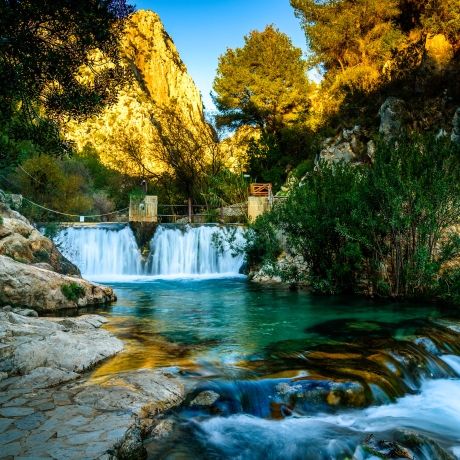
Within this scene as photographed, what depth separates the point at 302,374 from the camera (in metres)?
6.02

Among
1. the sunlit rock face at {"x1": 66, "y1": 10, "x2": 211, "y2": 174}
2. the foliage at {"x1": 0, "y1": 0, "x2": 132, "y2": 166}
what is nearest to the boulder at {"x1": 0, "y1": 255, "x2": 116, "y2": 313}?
the foliage at {"x1": 0, "y1": 0, "x2": 132, "y2": 166}

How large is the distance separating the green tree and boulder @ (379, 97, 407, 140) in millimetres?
10487

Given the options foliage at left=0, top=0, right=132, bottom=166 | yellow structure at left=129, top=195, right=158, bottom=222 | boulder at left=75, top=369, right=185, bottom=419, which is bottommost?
boulder at left=75, top=369, right=185, bottom=419

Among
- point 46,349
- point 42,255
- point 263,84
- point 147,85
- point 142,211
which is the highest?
point 147,85

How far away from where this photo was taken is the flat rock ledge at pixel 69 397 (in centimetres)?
375

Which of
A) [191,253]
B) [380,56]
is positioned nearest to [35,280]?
[191,253]

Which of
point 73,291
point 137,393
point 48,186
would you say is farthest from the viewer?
point 48,186

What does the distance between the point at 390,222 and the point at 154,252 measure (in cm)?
1392

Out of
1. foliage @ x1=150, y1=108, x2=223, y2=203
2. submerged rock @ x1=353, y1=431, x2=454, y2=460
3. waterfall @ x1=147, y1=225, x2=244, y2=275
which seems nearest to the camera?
submerged rock @ x1=353, y1=431, x2=454, y2=460

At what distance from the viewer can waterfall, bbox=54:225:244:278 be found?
73.0ft

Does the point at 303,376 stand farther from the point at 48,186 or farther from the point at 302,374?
the point at 48,186

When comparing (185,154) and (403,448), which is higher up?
(185,154)

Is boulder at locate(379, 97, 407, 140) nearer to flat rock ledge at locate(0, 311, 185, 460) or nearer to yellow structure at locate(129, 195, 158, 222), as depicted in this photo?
yellow structure at locate(129, 195, 158, 222)

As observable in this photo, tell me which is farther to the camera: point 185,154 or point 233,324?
point 185,154
